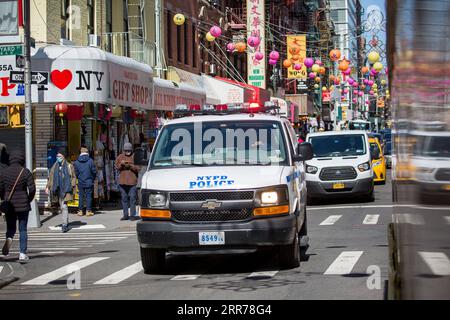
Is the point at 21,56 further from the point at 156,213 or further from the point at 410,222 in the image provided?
the point at 410,222

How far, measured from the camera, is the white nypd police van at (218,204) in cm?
1070

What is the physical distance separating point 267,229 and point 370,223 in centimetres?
788

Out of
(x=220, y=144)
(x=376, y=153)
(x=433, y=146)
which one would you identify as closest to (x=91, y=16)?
(x=376, y=153)

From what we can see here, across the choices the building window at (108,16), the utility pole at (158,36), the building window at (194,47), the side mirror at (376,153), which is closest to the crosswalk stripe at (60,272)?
the building window at (108,16)

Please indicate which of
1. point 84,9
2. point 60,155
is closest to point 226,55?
point 84,9

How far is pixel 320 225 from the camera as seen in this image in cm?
1808

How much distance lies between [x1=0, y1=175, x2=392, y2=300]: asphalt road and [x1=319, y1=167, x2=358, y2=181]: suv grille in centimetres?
641

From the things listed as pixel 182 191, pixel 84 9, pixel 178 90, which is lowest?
pixel 182 191

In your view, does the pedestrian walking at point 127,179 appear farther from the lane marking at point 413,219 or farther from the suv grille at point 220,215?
the lane marking at point 413,219

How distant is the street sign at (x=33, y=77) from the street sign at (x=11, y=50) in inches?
40.5

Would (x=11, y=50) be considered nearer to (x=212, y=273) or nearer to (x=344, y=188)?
(x=212, y=273)

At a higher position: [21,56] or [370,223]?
[21,56]

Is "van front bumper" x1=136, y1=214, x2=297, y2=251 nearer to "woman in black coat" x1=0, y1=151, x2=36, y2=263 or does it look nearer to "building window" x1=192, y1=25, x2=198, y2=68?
"woman in black coat" x1=0, y1=151, x2=36, y2=263

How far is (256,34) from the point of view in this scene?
1839 inches
